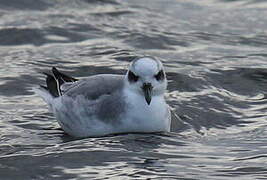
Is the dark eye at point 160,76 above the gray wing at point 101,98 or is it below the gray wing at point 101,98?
above

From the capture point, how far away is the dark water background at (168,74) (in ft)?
31.5

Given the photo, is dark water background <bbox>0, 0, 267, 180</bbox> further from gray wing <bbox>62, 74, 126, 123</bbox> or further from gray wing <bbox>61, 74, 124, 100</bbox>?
gray wing <bbox>61, 74, 124, 100</bbox>

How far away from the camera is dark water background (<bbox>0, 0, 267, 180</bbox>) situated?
31.5ft

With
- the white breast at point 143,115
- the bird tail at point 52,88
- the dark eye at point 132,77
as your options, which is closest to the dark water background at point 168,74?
the white breast at point 143,115

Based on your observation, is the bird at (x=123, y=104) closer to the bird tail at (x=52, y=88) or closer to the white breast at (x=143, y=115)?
the white breast at (x=143, y=115)

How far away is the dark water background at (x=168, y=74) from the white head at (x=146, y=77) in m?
0.56

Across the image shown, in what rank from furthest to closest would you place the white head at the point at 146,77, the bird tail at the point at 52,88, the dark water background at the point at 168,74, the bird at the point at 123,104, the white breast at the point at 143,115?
the bird tail at the point at 52,88
the white breast at the point at 143,115
the bird at the point at 123,104
the white head at the point at 146,77
the dark water background at the point at 168,74

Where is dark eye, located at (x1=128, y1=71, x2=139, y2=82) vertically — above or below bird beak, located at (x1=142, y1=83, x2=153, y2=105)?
above

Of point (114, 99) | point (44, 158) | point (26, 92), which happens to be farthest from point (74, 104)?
point (26, 92)

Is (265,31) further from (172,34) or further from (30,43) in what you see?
(30,43)

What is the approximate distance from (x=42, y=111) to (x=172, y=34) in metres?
5.34

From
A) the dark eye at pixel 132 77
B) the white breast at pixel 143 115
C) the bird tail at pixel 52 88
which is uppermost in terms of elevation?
the dark eye at pixel 132 77

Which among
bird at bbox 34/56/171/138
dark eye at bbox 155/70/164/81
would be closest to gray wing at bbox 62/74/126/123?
bird at bbox 34/56/171/138

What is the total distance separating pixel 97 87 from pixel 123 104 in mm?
→ 469
